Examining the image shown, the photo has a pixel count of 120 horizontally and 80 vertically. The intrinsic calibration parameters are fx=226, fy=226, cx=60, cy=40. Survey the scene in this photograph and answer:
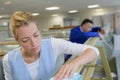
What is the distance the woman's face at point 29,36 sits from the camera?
1.25 m

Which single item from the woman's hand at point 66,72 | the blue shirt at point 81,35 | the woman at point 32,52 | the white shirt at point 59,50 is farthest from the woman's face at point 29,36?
the blue shirt at point 81,35

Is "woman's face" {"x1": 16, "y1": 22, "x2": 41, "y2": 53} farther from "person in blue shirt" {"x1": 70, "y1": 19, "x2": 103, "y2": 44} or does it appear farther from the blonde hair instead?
"person in blue shirt" {"x1": 70, "y1": 19, "x2": 103, "y2": 44}

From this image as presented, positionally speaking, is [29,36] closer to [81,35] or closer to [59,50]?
[59,50]

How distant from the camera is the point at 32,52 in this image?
4.46 ft

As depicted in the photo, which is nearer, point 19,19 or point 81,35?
point 19,19

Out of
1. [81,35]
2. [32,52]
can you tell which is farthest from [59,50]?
[81,35]

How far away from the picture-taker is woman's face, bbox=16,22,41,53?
49.2 inches

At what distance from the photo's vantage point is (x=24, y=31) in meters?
1.26

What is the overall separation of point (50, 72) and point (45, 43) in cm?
18

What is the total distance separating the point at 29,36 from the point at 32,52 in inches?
5.8

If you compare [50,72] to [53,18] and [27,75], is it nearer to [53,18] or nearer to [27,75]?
[27,75]

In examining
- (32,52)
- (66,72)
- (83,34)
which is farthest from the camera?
(83,34)

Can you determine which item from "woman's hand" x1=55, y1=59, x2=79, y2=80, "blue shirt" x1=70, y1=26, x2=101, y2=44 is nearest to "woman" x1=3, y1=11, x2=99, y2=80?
"woman's hand" x1=55, y1=59, x2=79, y2=80

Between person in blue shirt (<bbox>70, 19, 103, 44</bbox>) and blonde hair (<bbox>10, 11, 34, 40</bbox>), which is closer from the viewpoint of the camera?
blonde hair (<bbox>10, 11, 34, 40</bbox>)
